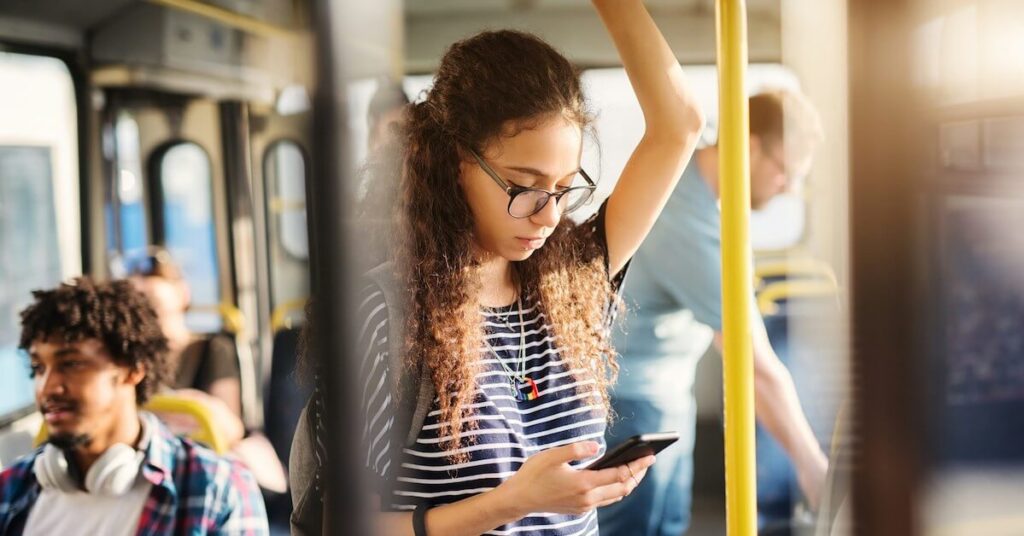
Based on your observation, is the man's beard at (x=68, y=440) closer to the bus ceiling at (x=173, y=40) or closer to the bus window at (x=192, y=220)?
the bus window at (x=192, y=220)

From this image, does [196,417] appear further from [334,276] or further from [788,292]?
[788,292]

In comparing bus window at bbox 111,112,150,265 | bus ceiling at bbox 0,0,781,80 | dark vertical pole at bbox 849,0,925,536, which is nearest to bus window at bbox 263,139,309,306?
bus ceiling at bbox 0,0,781,80

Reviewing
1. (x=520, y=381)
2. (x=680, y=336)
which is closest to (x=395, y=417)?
(x=520, y=381)

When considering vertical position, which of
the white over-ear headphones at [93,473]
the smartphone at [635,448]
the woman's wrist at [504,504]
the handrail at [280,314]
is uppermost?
the handrail at [280,314]

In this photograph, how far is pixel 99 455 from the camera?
158cm

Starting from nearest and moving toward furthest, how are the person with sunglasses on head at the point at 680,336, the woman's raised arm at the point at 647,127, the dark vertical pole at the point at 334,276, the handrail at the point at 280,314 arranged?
the dark vertical pole at the point at 334,276 → the woman's raised arm at the point at 647,127 → the person with sunglasses on head at the point at 680,336 → the handrail at the point at 280,314

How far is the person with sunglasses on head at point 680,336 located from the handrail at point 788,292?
0.14m

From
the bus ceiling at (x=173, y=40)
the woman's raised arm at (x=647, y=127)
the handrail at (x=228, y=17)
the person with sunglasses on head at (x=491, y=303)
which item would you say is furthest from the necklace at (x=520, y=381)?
the handrail at (x=228, y=17)

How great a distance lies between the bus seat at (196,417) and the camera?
6.33ft

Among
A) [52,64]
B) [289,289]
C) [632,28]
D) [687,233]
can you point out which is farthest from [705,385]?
[52,64]

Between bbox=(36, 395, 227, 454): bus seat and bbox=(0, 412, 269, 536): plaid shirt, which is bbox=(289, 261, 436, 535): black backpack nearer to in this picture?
bbox=(0, 412, 269, 536): plaid shirt

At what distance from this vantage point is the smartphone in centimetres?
114

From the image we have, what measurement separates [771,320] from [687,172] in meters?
0.46

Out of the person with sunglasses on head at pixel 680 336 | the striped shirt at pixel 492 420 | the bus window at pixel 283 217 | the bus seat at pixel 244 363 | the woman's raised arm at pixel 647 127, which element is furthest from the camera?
the bus seat at pixel 244 363
